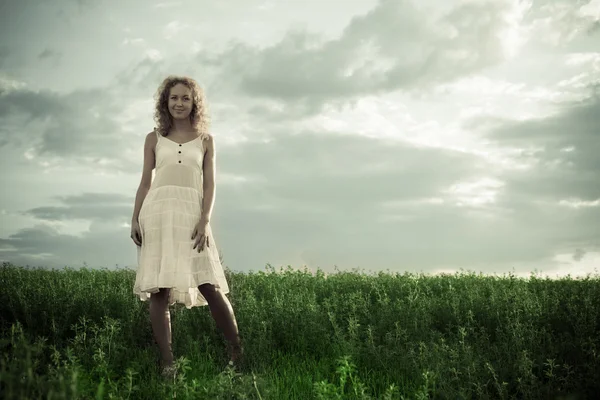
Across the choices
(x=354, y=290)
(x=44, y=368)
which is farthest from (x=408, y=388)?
(x=354, y=290)

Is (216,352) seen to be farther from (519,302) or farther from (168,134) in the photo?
(519,302)

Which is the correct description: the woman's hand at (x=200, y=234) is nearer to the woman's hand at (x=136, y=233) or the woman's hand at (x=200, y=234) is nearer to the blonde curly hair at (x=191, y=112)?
the woman's hand at (x=136, y=233)

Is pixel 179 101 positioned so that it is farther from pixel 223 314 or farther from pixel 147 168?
pixel 223 314

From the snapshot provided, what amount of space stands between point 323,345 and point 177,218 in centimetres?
226

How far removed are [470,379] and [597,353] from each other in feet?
4.69

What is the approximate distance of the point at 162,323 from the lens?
5469 millimetres

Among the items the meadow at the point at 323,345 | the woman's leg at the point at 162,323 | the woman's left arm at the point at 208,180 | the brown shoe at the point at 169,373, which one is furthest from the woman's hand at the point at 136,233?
the brown shoe at the point at 169,373

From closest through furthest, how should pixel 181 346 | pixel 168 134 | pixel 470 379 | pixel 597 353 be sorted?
pixel 470 379
pixel 597 353
pixel 168 134
pixel 181 346

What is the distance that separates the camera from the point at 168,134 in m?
5.91

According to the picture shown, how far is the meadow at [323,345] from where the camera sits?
4.55 m

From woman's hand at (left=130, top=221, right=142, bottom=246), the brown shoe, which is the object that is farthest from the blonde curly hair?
the brown shoe

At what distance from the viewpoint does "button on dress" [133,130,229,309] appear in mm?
5395

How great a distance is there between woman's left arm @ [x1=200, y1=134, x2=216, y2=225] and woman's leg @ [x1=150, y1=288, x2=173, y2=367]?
87cm

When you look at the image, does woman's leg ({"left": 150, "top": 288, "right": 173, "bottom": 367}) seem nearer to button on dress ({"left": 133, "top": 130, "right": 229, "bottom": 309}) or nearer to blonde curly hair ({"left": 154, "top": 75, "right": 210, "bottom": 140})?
button on dress ({"left": 133, "top": 130, "right": 229, "bottom": 309})
